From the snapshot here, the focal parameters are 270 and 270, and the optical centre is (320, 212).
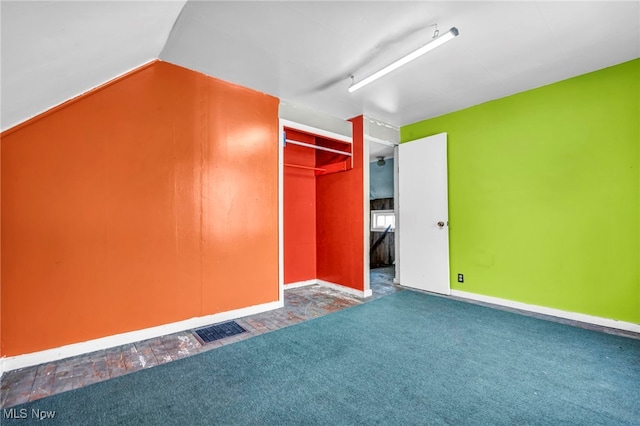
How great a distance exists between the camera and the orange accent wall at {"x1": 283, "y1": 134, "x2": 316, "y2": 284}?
15.3 feet

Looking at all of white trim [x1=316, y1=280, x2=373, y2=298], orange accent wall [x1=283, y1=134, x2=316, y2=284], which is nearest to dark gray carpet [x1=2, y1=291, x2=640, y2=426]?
white trim [x1=316, y1=280, x2=373, y2=298]

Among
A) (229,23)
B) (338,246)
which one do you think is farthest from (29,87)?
(338,246)

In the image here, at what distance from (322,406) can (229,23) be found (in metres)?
2.89

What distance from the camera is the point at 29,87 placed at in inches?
71.7

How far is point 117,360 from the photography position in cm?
224

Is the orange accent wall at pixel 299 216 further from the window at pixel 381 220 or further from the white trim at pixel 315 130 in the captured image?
the window at pixel 381 220

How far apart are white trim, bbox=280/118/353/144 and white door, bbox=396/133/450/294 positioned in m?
1.08

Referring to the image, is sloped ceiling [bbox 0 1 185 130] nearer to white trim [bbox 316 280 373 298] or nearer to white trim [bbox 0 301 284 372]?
white trim [bbox 0 301 284 372]

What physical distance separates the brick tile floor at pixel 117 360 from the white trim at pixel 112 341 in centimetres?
A: 4

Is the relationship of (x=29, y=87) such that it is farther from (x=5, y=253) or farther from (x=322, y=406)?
(x=322, y=406)

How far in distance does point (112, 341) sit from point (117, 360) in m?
0.31

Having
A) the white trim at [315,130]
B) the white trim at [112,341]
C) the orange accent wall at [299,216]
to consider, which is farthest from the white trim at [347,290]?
the white trim at [315,130]

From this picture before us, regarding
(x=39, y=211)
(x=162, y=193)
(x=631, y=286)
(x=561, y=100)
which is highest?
(x=561, y=100)

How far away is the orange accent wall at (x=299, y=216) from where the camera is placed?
466 cm
